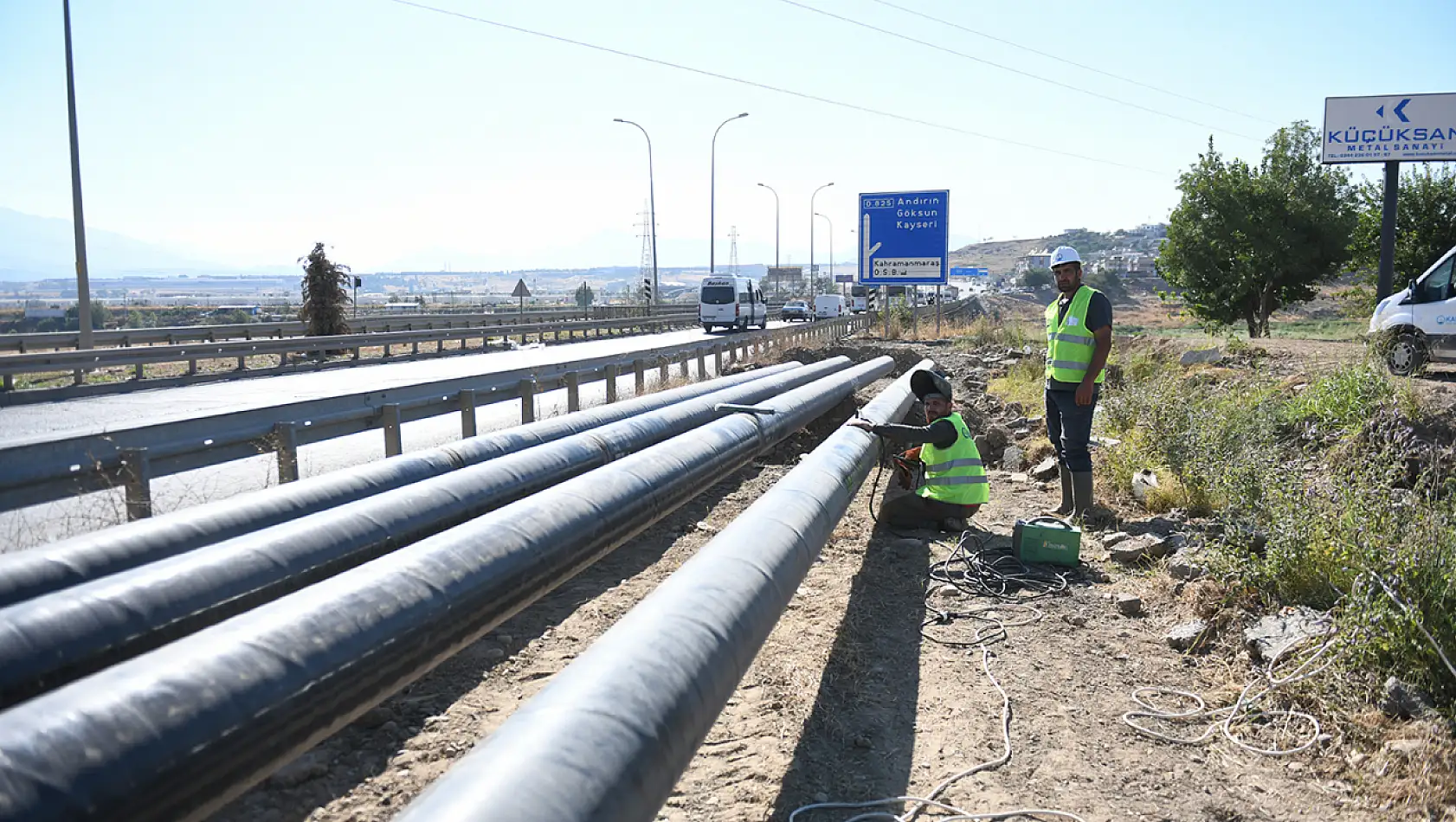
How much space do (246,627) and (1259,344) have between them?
63.0ft

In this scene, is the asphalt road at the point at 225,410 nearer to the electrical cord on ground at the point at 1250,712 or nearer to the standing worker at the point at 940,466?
the standing worker at the point at 940,466

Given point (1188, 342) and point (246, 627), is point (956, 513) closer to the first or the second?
point (246, 627)

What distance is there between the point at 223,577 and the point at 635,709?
6.10 feet

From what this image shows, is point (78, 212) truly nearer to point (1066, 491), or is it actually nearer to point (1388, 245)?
point (1066, 491)

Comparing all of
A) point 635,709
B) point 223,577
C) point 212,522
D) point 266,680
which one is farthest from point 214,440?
point 635,709

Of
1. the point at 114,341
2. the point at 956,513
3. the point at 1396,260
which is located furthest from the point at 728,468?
the point at 1396,260

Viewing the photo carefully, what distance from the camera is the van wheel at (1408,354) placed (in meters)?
16.0

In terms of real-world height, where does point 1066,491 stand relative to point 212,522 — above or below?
below

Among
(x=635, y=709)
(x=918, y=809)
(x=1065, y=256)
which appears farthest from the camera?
(x=1065, y=256)

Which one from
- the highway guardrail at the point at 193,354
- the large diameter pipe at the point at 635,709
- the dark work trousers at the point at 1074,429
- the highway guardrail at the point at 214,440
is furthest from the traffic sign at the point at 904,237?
the large diameter pipe at the point at 635,709

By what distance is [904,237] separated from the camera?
1278 inches

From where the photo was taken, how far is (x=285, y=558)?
395 cm

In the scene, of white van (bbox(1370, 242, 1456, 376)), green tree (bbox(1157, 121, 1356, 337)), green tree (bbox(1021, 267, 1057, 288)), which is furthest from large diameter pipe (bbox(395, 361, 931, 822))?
green tree (bbox(1021, 267, 1057, 288))

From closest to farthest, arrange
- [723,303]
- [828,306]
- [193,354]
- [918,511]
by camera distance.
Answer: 1. [918,511]
2. [193,354]
3. [723,303]
4. [828,306]
